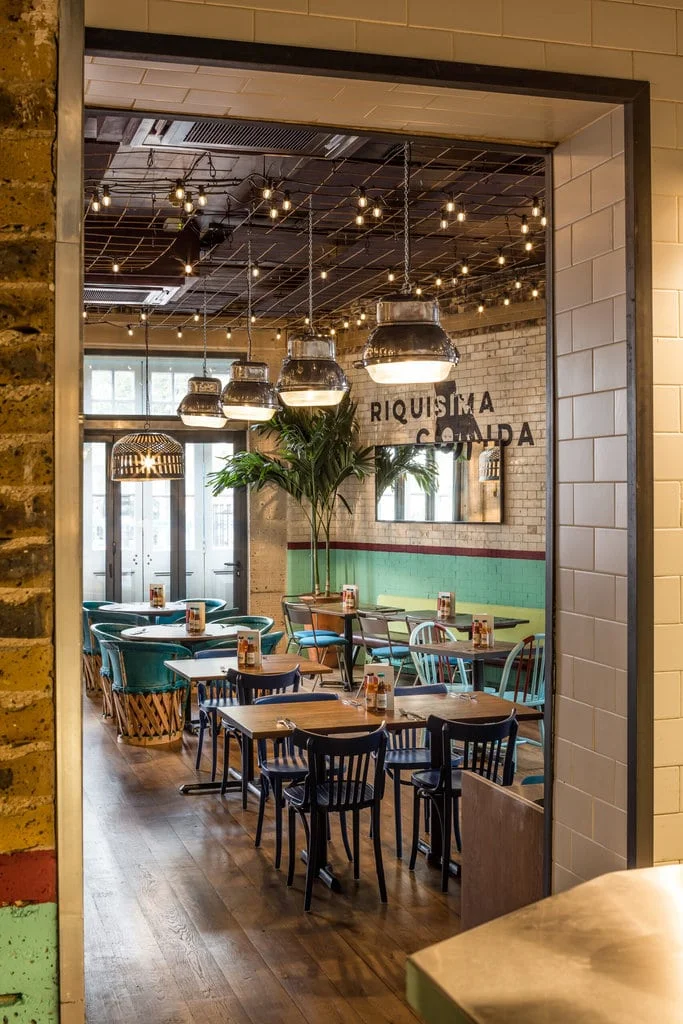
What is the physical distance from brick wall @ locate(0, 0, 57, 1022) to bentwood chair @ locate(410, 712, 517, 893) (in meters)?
3.60

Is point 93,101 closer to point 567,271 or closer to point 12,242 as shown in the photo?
point 12,242

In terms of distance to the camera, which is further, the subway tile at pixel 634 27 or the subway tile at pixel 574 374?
the subway tile at pixel 574 374

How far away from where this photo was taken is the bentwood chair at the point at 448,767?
5379 mm

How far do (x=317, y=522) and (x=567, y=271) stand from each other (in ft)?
33.7

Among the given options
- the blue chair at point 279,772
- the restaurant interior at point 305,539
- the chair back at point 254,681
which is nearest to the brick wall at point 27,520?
the restaurant interior at point 305,539

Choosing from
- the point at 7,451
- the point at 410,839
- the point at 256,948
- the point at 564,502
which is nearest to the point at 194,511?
the point at 410,839

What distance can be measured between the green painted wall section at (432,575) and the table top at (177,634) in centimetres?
305

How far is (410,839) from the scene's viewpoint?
627cm

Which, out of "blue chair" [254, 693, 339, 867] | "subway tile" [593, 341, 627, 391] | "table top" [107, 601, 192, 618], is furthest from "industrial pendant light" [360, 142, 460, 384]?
"table top" [107, 601, 192, 618]

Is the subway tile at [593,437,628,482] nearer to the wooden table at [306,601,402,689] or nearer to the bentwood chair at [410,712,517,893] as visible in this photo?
the bentwood chair at [410,712,517,893]

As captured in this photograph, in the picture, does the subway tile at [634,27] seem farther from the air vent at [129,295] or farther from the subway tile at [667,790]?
the air vent at [129,295]

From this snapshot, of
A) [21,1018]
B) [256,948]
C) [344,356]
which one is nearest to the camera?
[21,1018]

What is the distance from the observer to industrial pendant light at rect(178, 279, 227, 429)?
7.91m

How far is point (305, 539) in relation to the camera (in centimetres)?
1323
